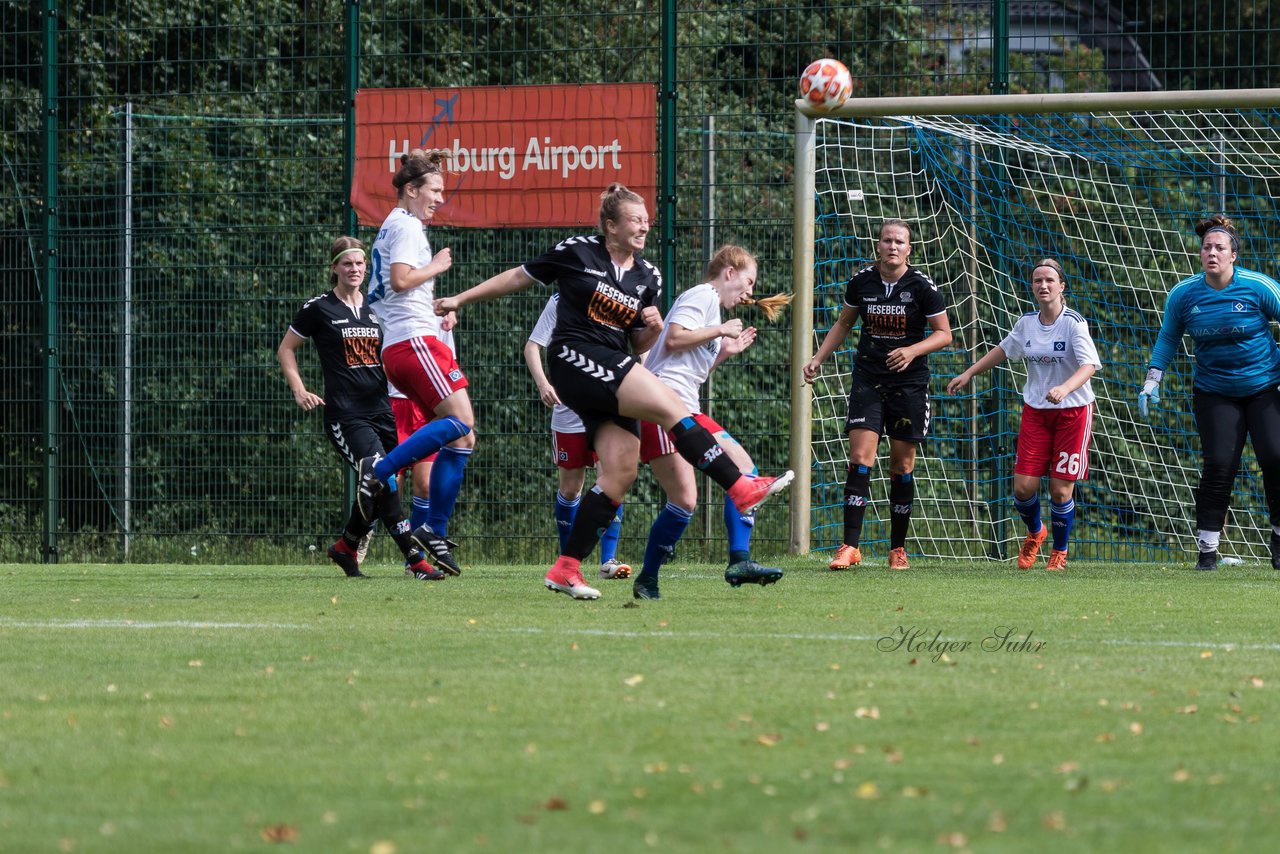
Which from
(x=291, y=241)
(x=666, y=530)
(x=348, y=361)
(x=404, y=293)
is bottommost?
(x=666, y=530)

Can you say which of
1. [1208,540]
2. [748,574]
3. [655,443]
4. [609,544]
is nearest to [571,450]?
[609,544]

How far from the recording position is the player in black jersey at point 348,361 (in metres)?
Answer: 9.92

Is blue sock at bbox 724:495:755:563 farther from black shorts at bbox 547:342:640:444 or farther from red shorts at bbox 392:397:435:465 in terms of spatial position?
red shorts at bbox 392:397:435:465

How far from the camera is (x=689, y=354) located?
827 centimetres

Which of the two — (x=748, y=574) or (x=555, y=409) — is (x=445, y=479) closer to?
(x=555, y=409)

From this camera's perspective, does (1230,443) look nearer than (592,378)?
No

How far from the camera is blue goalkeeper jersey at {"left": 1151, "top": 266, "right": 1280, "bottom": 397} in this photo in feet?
32.6

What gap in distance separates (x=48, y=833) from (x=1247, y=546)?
10284 mm

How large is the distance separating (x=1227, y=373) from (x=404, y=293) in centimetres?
471

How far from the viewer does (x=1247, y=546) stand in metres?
12.1

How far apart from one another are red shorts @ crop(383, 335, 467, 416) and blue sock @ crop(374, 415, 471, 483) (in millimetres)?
209

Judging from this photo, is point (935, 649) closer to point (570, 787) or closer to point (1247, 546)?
point (570, 787)
